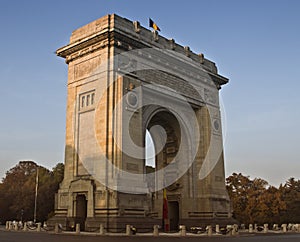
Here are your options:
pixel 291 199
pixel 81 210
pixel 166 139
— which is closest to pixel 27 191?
pixel 166 139

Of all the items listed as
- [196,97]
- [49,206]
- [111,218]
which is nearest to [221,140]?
[196,97]

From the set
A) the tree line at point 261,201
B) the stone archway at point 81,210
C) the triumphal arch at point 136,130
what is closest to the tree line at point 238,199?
the tree line at point 261,201

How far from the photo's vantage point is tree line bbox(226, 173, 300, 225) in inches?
2345

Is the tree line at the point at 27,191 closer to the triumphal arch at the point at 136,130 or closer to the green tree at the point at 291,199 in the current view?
the triumphal arch at the point at 136,130

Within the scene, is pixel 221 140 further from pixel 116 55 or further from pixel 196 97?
pixel 116 55

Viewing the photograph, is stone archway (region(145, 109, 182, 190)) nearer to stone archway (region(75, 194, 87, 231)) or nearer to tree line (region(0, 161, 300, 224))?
stone archway (region(75, 194, 87, 231))

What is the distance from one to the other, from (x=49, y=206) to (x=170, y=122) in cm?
2946

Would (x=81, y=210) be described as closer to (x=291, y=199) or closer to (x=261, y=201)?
(x=261, y=201)

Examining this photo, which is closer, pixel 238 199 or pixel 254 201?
pixel 254 201

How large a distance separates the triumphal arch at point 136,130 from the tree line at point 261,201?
2176 cm

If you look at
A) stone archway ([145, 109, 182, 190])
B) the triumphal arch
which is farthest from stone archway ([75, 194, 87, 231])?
stone archway ([145, 109, 182, 190])

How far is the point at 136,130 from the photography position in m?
32.8

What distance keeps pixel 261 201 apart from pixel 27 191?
37370mm

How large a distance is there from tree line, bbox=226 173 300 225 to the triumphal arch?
21.8 metres
